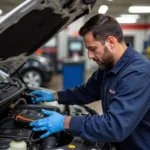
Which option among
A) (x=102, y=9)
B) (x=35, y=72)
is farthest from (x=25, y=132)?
(x=35, y=72)

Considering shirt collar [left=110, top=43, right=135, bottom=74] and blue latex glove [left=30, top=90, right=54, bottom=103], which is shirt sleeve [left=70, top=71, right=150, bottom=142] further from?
blue latex glove [left=30, top=90, right=54, bottom=103]

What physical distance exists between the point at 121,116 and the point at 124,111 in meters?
0.03

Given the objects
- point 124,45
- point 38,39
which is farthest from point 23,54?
point 124,45

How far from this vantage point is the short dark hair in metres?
1.41

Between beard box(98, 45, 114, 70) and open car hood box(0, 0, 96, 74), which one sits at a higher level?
open car hood box(0, 0, 96, 74)

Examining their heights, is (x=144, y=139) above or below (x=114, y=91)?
below

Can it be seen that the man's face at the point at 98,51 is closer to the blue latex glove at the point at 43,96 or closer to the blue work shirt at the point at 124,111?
the blue work shirt at the point at 124,111

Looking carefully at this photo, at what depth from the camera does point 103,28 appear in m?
1.42

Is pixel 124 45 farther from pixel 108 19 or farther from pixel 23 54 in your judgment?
pixel 23 54

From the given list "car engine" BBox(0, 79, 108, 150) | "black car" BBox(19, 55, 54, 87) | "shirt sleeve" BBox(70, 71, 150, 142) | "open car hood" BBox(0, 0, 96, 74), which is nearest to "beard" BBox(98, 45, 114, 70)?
"shirt sleeve" BBox(70, 71, 150, 142)

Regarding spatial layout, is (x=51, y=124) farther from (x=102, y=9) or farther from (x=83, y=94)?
(x=102, y=9)

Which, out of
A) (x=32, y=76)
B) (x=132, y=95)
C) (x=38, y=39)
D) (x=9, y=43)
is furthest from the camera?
(x=32, y=76)

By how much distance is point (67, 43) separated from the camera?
10062 millimetres

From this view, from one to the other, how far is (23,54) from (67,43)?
315 inches
